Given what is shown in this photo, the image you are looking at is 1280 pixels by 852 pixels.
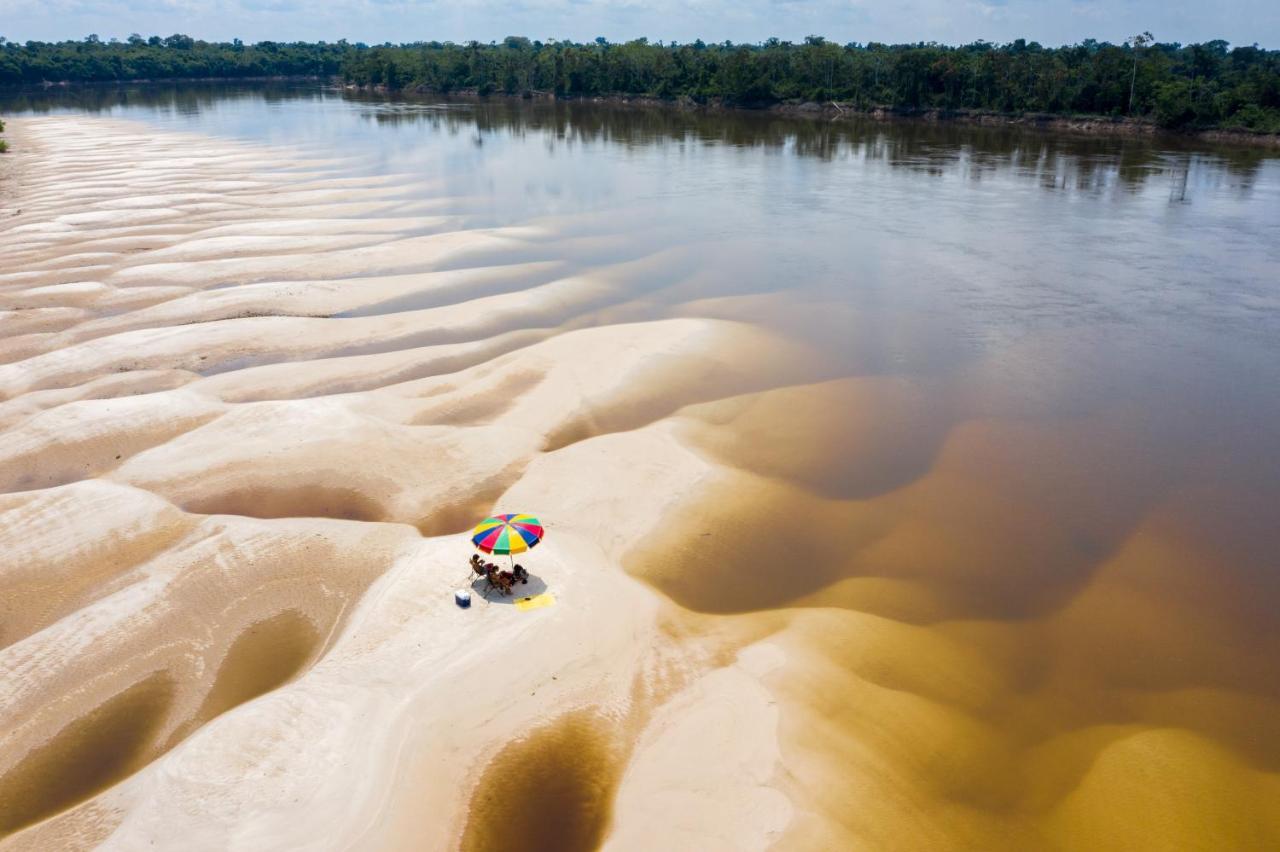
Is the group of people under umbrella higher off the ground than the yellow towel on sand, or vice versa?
the group of people under umbrella

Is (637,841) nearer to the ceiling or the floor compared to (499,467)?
nearer to the floor

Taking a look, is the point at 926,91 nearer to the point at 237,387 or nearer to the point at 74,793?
the point at 237,387

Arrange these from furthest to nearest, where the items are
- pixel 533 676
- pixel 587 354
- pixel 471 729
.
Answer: pixel 587 354 → pixel 533 676 → pixel 471 729

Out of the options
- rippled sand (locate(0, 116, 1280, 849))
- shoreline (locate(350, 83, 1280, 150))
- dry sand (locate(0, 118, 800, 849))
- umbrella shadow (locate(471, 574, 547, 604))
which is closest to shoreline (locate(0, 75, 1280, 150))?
shoreline (locate(350, 83, 1280, 150))

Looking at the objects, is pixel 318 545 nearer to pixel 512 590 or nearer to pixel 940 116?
pixel 512 590

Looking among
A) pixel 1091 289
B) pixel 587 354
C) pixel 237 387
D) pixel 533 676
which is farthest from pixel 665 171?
pixel 533 676

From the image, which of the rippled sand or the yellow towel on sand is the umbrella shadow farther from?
the rippled sand
